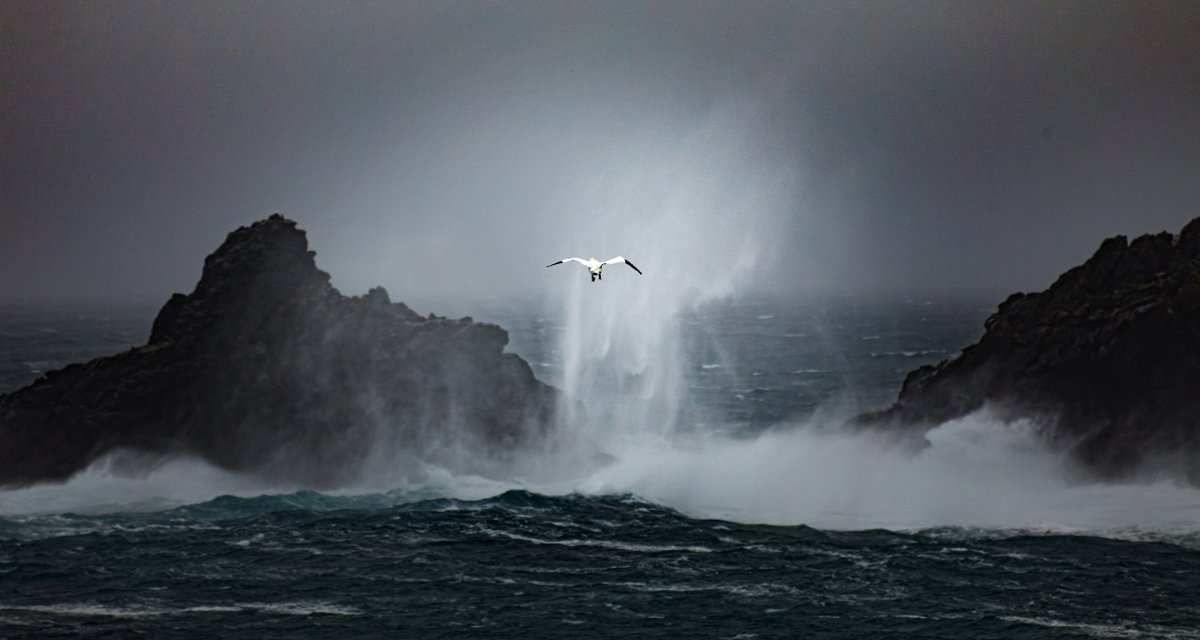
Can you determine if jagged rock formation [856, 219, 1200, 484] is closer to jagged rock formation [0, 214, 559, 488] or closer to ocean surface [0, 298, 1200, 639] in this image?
ocean surface [0, 298, 1200, 639]

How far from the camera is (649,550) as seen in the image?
63156mm

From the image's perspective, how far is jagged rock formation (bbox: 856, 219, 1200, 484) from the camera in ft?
243

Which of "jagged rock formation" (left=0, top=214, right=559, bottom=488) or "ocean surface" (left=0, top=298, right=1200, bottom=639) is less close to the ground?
"jagged rock formation" (left=0, top=214, right=559, bottom=488)

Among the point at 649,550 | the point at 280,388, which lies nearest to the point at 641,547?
the point at 649,550

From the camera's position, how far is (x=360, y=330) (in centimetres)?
8662

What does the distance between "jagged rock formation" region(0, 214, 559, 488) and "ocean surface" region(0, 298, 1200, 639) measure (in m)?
3.20

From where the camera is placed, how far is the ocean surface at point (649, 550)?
51250 mm

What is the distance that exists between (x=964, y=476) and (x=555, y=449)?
90.8 ft

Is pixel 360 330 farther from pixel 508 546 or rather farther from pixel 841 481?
pixel 841 481

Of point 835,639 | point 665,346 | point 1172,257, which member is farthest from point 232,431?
point 665,346

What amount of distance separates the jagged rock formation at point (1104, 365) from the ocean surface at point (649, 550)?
2.25m

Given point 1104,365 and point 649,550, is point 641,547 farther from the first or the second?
point 1104,365

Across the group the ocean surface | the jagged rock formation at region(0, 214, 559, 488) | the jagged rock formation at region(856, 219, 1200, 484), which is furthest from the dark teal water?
the jagged rock formation at region(856, 219, 1200, 484)

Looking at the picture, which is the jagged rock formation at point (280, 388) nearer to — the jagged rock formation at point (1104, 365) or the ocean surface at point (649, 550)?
the ocean surface at point (649, 550)
